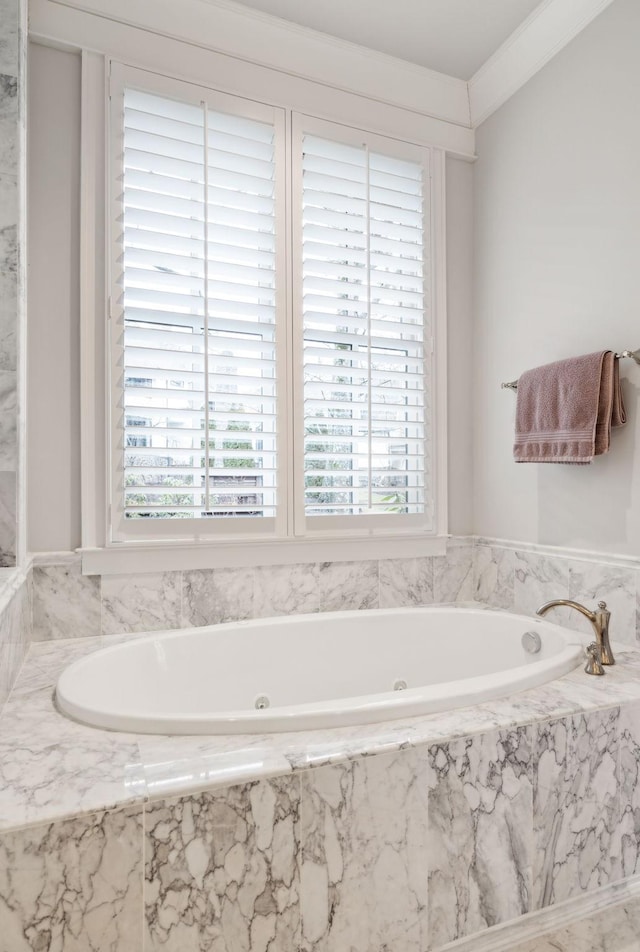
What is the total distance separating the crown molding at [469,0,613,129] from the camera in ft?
6.70

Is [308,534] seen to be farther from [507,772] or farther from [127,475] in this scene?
[507,772]

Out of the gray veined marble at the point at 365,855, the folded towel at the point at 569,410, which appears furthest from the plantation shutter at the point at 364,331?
the gray veined marble at the point at 365,855

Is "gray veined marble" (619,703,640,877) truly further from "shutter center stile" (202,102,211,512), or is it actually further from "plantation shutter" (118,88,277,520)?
"shutter center stile" (202,102,211,512)

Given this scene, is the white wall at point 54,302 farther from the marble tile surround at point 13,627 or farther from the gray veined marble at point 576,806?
the gray veined marble at point 576,806

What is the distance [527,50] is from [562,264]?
89cm

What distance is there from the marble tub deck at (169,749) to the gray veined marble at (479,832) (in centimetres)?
5

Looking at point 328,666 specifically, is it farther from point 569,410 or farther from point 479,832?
point 569,410

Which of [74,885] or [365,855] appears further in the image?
[365,855]

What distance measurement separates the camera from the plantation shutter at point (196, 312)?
2021 mm

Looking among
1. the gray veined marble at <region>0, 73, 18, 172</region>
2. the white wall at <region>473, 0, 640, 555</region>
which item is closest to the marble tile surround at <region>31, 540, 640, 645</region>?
the white wall at <region>473, 0, 640, 555</region>

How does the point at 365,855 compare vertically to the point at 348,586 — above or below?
below

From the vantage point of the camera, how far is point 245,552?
218 cm

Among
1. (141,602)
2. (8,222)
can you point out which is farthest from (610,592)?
(8,222)

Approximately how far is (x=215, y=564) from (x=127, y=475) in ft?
1.48
